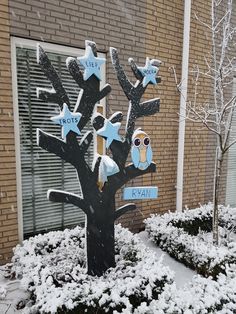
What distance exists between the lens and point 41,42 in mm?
3715

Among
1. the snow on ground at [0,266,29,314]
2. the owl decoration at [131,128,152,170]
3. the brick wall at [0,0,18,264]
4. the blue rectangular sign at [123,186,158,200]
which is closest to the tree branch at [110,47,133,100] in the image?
the owl decoration at [131,128,152,170]

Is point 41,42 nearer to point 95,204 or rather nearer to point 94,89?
point 94,89

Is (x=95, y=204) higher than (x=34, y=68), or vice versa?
(x=34, y=68)

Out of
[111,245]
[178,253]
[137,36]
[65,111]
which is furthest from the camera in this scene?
[137,36]

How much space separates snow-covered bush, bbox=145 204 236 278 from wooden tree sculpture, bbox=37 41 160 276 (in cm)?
122

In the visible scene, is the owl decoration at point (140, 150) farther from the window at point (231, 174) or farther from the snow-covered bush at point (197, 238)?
the window at point (231, 174)

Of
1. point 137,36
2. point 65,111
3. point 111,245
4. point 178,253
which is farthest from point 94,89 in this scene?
point 178,253

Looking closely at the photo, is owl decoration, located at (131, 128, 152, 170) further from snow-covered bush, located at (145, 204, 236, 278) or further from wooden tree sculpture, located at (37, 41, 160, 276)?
snow-covered bush, located at (145, 204, 236, 278)

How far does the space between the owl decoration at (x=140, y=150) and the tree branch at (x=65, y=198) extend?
0.74 m

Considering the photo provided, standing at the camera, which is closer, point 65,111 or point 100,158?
point 65,111

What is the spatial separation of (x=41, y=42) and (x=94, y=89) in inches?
54.1

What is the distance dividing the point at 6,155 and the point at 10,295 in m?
1.62

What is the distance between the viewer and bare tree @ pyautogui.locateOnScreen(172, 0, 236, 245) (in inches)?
154

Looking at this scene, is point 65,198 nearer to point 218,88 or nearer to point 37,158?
point 37,158
